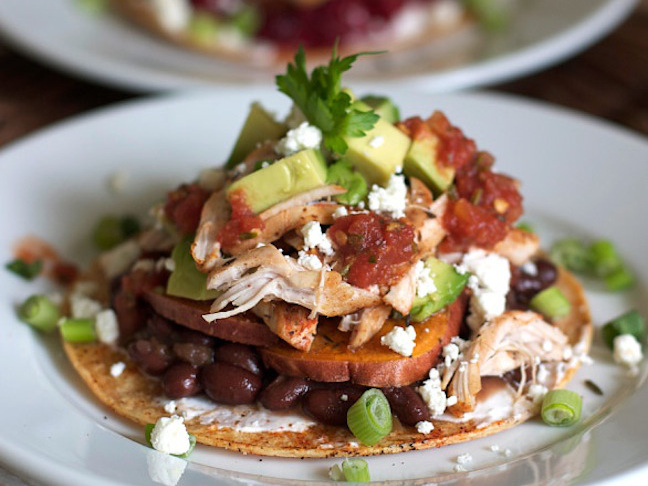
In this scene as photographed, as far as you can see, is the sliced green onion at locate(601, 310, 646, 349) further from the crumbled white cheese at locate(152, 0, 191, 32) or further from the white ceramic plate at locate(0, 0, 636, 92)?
the crumbled white cheese at locate(152, 0, 191, 32)

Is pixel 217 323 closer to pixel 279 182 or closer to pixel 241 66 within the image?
pixel 279 182

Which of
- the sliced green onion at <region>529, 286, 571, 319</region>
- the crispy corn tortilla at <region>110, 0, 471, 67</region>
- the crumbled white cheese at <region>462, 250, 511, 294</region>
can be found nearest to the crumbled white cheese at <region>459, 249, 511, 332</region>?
the crumbled white cheese at <region>462, 250, 511, 294</region>

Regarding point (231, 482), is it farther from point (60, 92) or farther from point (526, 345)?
point (60, 92)

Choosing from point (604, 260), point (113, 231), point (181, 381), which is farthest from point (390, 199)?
point (113, 231)

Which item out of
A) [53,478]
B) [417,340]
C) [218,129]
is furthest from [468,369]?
[218,129]

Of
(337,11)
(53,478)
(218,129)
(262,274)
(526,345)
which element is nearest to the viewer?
(53,478)

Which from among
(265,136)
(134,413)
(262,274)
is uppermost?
(265,136)

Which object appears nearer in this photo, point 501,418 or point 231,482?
point 231,482

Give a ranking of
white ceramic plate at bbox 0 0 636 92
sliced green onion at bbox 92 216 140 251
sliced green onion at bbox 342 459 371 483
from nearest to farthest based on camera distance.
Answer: sliced green onion at bbox 342 459 371 483 → sliced green onion at bbox 92 216 140 251 → white ceramic plate at bbox 0 0 636 92
